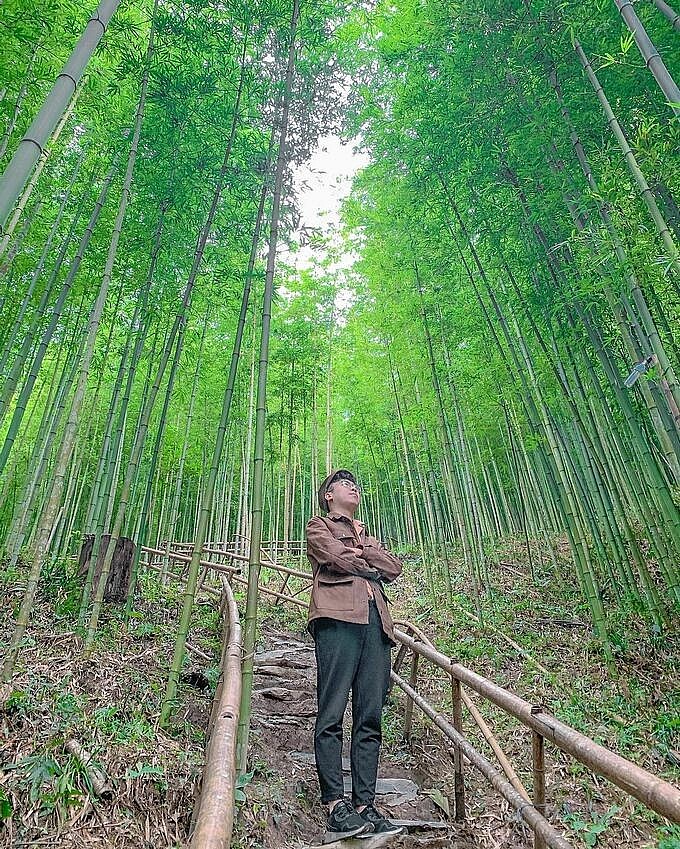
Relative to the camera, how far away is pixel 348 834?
192 centimetres

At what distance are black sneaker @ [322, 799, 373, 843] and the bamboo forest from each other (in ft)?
0.14

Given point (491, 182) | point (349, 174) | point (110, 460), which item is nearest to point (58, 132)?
point (110, 460)

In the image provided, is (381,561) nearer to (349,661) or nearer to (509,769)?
(349,661)

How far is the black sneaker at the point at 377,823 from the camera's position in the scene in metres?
1.98

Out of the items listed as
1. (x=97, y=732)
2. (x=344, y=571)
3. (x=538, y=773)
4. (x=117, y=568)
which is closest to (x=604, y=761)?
(x=538, y=773)

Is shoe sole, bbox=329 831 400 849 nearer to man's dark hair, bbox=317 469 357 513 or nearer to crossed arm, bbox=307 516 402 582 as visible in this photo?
crossed arm, bbox=307 516 402 582

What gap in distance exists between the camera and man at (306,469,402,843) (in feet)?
6.64

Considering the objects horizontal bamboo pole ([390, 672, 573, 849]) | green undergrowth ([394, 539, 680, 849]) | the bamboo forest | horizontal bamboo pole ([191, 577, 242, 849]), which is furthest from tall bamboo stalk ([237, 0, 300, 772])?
green undergrowth ([394, 539, 680, 849])

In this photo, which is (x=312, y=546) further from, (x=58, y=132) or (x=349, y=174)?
(x=349, y=174)

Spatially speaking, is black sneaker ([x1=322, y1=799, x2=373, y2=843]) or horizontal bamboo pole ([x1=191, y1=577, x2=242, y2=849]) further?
black sneaker ([x1=322, y1=799, x2=373, y2=843])

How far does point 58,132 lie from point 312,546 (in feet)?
11.7

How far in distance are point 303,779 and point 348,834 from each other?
0.77 m

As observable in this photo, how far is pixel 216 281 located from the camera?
4.41m

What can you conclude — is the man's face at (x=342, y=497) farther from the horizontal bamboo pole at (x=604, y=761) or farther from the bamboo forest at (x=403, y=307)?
the horizontal bamboo pole at (x=604, y=761)
